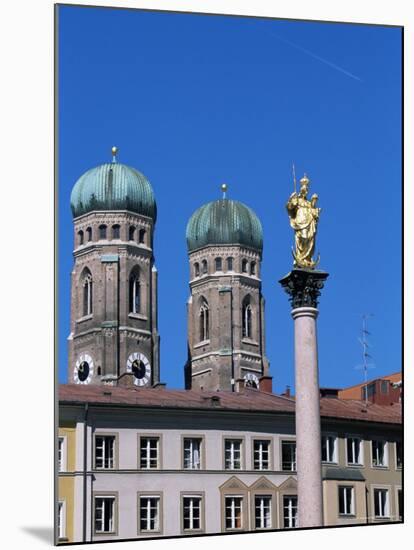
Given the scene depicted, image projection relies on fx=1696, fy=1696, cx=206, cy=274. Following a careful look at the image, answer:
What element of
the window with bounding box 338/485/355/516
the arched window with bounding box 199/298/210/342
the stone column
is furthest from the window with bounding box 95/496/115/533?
the arched window with bounding box 199/298/210/342

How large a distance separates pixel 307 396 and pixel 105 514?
389 centimetres

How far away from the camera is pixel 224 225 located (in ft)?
150

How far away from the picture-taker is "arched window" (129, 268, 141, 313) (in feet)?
199

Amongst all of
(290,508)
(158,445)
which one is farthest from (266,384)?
(158,445)

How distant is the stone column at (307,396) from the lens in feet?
84.6

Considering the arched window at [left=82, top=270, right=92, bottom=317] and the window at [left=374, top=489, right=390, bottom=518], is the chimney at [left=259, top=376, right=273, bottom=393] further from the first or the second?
the arched window at [left=82, top=270, right=92, bottom=317]

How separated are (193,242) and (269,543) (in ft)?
43.3

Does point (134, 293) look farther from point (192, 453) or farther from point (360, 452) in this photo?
point (192, 453)

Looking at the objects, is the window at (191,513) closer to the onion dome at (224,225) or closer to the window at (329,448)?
the window at (329,448)

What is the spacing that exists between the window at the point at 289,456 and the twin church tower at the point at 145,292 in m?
3.87

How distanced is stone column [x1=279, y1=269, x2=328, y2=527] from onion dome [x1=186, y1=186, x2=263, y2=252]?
327 centimetres

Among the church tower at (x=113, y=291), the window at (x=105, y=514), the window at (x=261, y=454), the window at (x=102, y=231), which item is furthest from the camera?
the window at (x=102, y=231)

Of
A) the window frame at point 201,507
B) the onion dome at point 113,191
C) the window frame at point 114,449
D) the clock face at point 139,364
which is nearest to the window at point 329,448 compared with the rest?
the window frame at point 201,507

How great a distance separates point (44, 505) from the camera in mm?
28672
